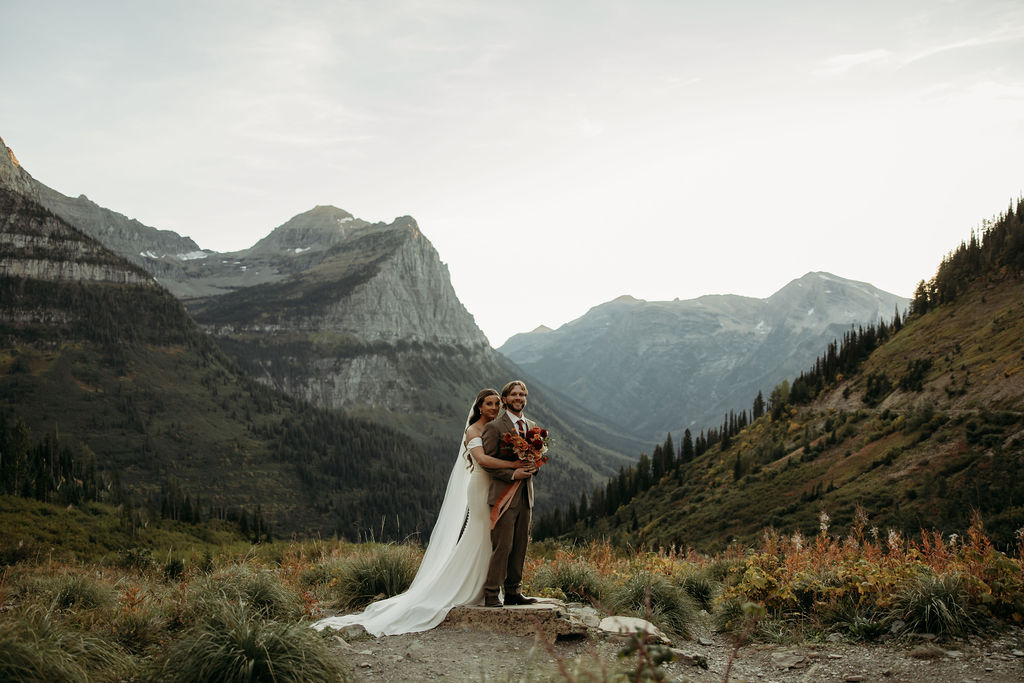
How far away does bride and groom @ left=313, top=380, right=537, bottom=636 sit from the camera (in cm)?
844

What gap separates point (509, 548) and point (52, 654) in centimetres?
486

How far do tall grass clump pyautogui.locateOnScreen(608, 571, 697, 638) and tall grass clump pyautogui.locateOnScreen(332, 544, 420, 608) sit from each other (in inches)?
131

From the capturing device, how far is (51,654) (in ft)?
18.0

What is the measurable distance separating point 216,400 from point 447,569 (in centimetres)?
19332

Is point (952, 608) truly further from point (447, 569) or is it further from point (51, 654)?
point (51, 654)

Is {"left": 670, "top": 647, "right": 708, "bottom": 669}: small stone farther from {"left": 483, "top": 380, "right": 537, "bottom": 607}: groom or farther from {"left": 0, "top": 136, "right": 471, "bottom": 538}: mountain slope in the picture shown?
{"left": 0, "top": 136, "right": 471, "bottom": 538}: mountain slope

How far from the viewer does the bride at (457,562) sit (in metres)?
8.40

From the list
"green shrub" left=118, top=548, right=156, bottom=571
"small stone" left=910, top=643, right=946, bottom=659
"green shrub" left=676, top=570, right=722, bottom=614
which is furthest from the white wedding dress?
"green shrub" left=118, top=548, right=156, bottom=571

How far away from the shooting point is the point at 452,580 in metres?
8.74

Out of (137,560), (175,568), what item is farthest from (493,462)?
(137,560)

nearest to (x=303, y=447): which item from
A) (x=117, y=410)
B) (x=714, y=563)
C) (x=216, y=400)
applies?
(x=216, y=400)

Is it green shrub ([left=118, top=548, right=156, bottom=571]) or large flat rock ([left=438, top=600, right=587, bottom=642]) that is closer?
large flat rock ([left=438, top=600, right=587, bottom=642])

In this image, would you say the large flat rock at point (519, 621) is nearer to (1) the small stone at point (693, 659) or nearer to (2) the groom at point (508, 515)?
(2) the groom at point (508, 515)

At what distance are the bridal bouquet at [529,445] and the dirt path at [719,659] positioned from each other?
2110mm
